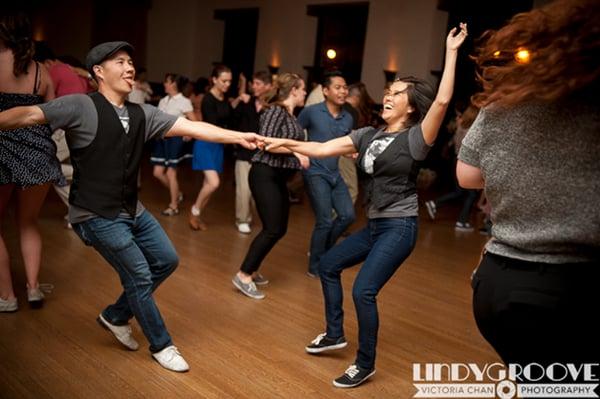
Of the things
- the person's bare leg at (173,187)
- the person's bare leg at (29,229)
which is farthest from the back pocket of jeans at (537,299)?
the person's bare leg at (173,187)

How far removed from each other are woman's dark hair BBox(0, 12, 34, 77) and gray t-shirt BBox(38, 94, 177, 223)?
0.82 meters

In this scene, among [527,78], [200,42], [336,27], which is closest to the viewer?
[527,78]

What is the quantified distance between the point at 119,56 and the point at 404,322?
2268mm

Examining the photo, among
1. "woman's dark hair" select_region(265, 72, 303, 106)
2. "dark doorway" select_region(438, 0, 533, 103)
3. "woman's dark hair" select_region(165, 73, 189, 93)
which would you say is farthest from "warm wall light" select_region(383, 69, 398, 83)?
"woman's dark hair" select_region(265, 72, 303, 106)

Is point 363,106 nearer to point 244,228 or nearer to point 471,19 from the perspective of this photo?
point 244,228

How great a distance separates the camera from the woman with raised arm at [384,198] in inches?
108

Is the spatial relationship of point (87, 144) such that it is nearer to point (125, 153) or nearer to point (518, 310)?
point (125, 153)

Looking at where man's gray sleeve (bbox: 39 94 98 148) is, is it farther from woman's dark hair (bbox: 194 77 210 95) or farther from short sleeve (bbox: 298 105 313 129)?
woman's dark hair (bbox: 194 77 210 95)

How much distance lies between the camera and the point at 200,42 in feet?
46.9

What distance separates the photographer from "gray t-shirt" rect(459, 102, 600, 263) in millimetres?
1456

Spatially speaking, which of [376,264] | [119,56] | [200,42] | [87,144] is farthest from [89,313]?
[200,42]

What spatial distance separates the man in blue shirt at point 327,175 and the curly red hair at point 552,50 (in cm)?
289

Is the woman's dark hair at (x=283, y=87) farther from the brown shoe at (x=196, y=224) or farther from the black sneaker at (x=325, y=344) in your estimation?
the brown shoe at (x=196, y=224)

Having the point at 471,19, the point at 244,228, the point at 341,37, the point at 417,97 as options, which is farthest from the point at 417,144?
the point at 341,37
